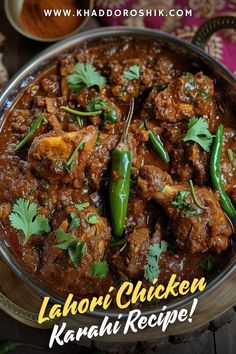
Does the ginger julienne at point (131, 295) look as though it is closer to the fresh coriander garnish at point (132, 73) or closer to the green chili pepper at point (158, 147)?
the green chili pepper at point (158, 147)

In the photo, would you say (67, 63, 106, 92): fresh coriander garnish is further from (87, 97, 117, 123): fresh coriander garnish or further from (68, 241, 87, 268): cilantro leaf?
(68, 241, 87, 268): cilantro leaf

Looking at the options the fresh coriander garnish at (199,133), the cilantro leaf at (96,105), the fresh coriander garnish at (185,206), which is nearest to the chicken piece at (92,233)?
the fresh coriander garnish at (185,206)

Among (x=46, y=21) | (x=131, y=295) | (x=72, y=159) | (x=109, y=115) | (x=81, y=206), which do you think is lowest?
(x=131, y=295)

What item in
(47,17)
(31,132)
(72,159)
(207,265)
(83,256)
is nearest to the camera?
(83,256)

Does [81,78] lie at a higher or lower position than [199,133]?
higher

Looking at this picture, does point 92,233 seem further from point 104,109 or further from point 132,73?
point 132,73

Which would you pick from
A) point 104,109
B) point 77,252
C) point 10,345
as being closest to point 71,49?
point 104,109
